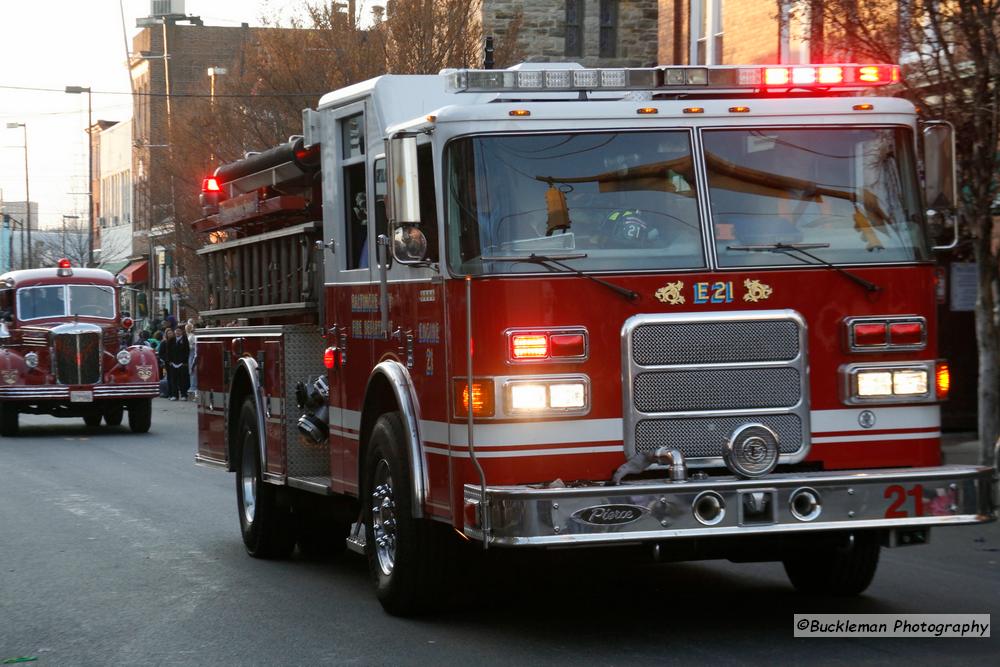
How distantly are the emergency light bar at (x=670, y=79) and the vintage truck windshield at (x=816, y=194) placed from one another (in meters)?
0.32

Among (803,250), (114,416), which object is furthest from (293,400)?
(114,416)

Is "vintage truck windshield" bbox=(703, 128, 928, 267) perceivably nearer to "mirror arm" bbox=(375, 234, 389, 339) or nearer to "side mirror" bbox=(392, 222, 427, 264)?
"side mirror" bbox=(392, 222, 427, 264)

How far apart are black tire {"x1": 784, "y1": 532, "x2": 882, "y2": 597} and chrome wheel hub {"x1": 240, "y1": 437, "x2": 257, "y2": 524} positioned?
3960mm

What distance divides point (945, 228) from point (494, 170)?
2.35 m

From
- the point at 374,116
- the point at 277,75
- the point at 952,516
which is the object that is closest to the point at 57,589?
the point at 374,116

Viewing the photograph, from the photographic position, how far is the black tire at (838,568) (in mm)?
8641

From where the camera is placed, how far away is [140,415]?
26719 millimetres

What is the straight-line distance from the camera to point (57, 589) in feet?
32.8

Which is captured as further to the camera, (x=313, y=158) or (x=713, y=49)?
(x=713, y=49)

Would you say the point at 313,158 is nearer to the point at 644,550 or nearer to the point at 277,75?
the point at 644,550

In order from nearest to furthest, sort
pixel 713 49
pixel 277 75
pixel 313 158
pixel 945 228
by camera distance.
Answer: pixel 945 228 → pixel 313 158 → pixel 713 49 → pixel 277 75

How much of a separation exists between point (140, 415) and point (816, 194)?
2048 centimetres

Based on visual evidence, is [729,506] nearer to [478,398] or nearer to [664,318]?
[664,318]

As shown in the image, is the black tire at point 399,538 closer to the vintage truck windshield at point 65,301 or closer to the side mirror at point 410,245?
the side mirror at point 410,245
